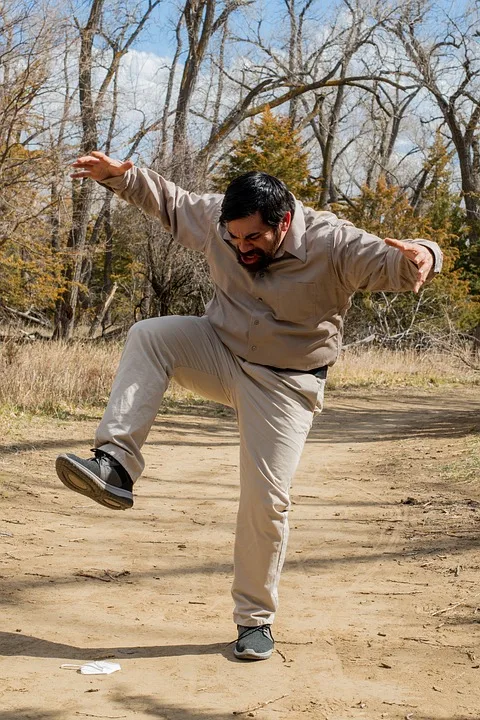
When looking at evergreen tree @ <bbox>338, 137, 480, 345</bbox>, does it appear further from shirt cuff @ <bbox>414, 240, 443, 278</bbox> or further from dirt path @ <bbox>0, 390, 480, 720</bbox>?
shirt cuff @ <bbox>414, 240, 443, 278</bbox>

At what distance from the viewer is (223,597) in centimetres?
493

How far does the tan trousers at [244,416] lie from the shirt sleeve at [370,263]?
1.68 ft

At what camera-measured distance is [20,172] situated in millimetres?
14438

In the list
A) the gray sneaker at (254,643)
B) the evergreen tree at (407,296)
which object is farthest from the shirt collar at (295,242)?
the evergreen tree at (407,296)

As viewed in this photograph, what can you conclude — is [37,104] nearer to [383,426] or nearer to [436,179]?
[383,426]

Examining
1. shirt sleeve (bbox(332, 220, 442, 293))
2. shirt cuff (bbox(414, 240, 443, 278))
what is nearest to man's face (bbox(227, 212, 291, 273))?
shirt sleeve (bbox(332, 220, 442, 293))

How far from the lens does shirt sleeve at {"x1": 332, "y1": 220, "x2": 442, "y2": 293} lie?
3689 millimetres

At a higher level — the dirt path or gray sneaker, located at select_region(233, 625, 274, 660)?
gray sneaker, located at select_region(233, 625, 274, 660)

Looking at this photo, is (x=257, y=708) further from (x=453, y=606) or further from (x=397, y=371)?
(x=397, y=371)

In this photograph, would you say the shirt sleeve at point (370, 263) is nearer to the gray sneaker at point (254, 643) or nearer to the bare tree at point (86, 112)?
the gray sneaker at point (254, 643)

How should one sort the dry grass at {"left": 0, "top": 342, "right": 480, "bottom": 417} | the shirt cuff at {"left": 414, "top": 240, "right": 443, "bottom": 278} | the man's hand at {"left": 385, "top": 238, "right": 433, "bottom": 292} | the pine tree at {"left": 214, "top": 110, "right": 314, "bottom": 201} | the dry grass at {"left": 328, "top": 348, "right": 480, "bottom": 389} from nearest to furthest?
the man's hand at {"left": 385, "top": 238, "right": 433, "bottom": 292} < the shirt cuff at {"left": 414, "top": 240, "right": 443, "bottom": 278} < the dry grass at {"left": 0, "top": 342, "right": 480, "bottom": 417} < the dry grass at {"left": 328, "top": 348, "right": 480, "bottom": 389} < the pine tree at {"left": 214, "top": 110, "right": 314, "bottom": 201}

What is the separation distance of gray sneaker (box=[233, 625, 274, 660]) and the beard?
1481 mm

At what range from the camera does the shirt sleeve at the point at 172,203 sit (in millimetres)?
4211

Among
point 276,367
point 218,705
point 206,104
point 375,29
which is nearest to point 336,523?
point 276,367
